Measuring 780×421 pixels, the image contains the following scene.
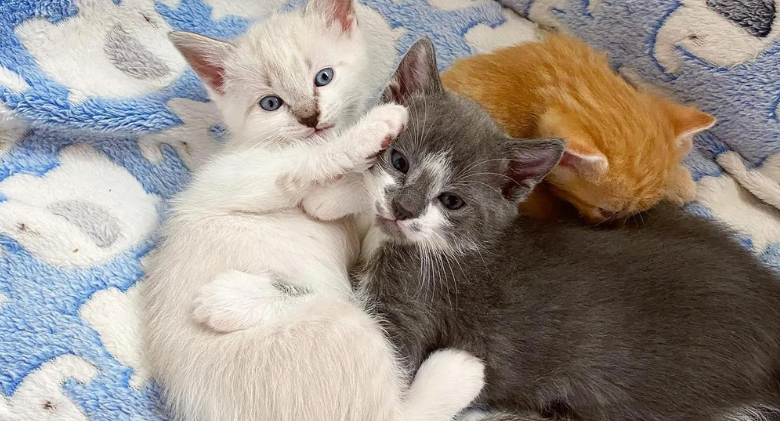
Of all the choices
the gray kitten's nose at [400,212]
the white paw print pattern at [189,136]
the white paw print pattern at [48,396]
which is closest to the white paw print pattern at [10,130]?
the white paw print pattern at [189,136]

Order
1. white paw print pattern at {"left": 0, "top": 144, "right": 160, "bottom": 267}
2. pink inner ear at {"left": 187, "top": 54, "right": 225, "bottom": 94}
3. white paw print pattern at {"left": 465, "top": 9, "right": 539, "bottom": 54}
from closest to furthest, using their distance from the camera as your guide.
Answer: white paw print pattern at {"left": 0, "top": 144, "right": 160, "bottom": 267}
pink inner ear at {"left": 187, "top": 54, "right": 225, "bottom": 94}
white paw print pattern at {"left": 465, "top": 9, "right": 539, "bottom": 54}

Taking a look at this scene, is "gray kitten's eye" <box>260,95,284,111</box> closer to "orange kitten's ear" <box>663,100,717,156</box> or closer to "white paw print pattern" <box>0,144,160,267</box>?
"white paw print pattern" <box>0,144,160,267</box>

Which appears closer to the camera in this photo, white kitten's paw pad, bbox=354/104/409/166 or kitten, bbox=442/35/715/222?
white kitten's paw pad, bbox=354/104/409/166

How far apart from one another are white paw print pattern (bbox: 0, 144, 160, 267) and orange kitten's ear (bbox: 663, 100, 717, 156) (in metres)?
1.37

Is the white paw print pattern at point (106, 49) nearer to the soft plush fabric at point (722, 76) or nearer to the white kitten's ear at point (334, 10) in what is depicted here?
the white kitten's ear at point (334, 10)

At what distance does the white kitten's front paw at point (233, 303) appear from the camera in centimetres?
114

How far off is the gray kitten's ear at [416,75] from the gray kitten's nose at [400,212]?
286mm

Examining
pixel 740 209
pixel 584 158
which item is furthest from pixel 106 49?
pixel 740 209

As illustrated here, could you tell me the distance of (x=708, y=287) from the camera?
1232mm

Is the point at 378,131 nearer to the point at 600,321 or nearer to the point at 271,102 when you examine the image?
the point at 271,102

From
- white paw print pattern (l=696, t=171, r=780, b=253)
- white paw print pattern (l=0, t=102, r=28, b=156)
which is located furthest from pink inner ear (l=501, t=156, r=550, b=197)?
white paw print pattern (l=0, t=102, r=28, b=156)

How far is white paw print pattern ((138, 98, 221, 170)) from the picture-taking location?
1619mm

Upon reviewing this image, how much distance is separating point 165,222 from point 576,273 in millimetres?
969

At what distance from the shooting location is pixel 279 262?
1.28 m
